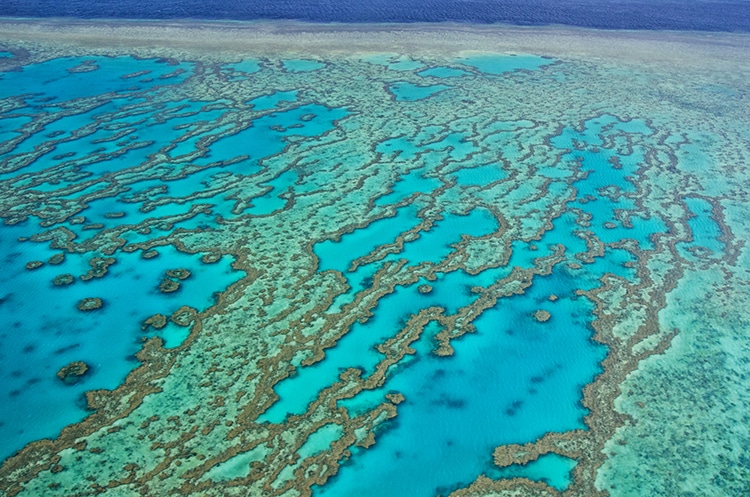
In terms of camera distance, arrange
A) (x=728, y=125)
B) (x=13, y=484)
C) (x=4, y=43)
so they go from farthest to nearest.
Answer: (x=4, y=43) < (x=728, y=125) < (x=13, y=484)

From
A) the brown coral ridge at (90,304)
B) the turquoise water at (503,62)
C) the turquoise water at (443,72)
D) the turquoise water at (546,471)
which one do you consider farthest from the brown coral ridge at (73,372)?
the turquoise water at (503,62)

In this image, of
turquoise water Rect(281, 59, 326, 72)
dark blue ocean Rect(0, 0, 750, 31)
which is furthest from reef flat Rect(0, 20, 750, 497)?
dark blue ocean Rect(0, 0, 750, 31)

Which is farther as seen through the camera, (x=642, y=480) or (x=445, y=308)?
(x=445, y=308)

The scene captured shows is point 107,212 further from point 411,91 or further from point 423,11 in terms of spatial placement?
point 423,11

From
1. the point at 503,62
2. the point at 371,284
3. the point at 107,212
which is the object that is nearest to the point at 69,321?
the point at 107,212

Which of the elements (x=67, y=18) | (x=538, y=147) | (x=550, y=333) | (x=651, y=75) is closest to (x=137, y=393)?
(x=550, y=333)

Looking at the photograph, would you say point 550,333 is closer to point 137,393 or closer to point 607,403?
point 607,403

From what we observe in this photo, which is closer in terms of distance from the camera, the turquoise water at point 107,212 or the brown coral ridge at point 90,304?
the turquoise water at point 107,212

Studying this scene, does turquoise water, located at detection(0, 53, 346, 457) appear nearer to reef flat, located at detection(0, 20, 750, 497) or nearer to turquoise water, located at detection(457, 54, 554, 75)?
reef flat, located at detection(0, 20, 750, 497)

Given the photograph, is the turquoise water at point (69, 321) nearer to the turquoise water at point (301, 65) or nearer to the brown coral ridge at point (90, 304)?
the brown coral ridge at point (90, 304)
